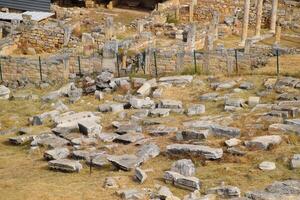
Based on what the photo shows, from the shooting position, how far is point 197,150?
44.4 feet

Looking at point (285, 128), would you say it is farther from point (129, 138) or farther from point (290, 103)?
point (129, 138)

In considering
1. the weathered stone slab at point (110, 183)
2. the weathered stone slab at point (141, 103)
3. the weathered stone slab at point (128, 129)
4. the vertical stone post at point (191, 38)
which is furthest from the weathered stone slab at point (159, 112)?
the vertical stone post at point (191, 38)

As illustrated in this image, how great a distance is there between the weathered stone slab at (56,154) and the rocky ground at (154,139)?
3cm

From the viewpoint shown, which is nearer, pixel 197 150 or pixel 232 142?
pixel 197 150

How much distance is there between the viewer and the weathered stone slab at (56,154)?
1431cm

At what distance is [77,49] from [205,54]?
257 inches

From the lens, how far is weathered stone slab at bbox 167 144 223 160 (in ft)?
43.9

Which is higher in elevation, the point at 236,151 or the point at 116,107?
the point at 236,151

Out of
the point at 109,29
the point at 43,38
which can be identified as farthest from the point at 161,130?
the point at 43,38

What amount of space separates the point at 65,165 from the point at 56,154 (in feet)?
3.12

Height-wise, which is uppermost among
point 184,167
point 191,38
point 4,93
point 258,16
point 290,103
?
point 258,16

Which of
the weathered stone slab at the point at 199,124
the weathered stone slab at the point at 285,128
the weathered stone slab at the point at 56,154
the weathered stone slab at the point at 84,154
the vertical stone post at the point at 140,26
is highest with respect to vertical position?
the vertical stone post at the point at 140,26

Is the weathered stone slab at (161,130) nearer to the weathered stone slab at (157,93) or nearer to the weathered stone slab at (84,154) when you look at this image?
the weathered stone slab at (84,154)

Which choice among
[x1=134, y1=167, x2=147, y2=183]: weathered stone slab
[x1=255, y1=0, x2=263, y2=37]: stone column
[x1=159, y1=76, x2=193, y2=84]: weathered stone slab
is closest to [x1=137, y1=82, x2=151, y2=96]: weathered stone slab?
[x1=159, y1=76, x2=193, y2=84]: weathered stone slab
